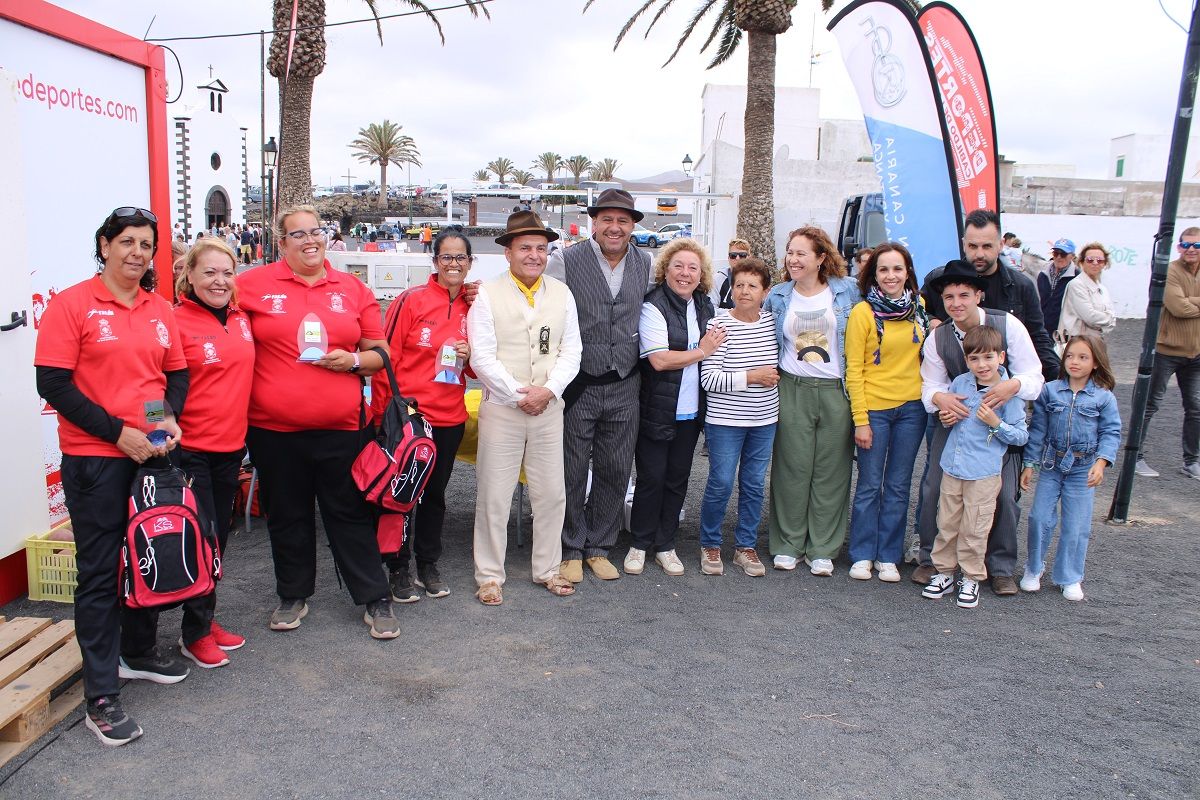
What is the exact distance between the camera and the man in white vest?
446 centimetres

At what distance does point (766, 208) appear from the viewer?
17172mm

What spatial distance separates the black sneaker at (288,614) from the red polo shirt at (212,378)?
94 centimetres

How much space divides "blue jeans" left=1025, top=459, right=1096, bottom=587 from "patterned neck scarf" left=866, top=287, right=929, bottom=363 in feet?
3.65

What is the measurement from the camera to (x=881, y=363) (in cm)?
489

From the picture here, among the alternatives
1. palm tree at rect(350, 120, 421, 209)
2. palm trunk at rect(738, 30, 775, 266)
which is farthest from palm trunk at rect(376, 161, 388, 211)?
palm trunk at rect(738, 30, 775, 266)

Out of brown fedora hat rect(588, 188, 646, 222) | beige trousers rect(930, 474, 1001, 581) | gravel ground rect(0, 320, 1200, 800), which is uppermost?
brown fedora hat rect(588, 188, 646, 222)

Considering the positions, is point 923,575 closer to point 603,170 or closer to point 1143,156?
point 1143,156

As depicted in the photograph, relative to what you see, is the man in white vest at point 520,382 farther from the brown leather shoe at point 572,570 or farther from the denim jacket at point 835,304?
the denim jacket at point 835,304

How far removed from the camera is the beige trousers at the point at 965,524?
470cm

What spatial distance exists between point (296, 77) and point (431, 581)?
1382 centimetres

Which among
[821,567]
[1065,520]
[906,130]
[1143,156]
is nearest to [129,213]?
[821,567]

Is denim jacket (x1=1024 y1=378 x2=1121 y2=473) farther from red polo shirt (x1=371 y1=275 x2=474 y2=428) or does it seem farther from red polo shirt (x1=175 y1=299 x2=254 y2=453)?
red polo shirt (x1=175 y1=299 x2=254 y2=453)

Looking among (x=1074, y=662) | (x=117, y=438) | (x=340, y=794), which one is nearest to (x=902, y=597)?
(x=1074, y=662)

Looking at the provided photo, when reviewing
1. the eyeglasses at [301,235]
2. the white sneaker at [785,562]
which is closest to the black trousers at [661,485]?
the white sneaker at [785,562]
